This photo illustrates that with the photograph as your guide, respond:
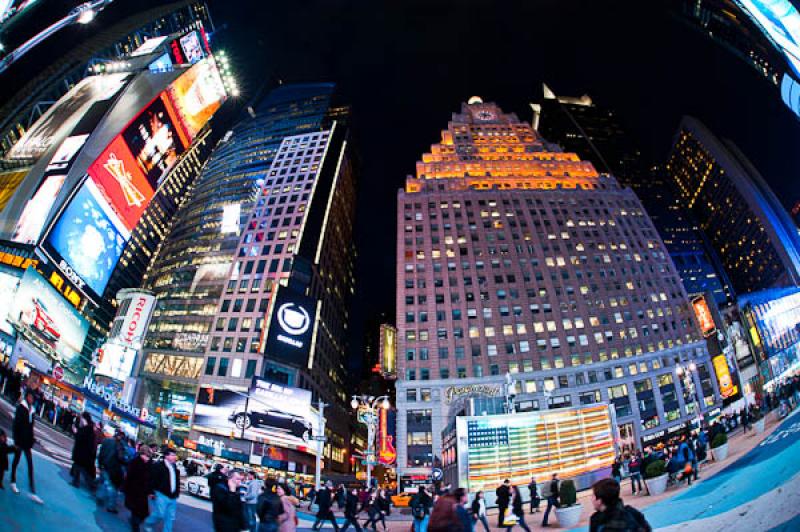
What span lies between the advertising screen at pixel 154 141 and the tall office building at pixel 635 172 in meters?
114

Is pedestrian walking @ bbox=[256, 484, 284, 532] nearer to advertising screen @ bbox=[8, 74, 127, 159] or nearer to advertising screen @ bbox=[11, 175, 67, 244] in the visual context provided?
advertising screen @ bbox=[11, 175, 67, 244]

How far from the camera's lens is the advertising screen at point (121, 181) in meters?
34.7

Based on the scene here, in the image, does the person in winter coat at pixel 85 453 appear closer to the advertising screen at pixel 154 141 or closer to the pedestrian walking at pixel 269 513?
the pedestrian walking at pixel 269 513

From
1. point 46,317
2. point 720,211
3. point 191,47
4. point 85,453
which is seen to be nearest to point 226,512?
point 85,453

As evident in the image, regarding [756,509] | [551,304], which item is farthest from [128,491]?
[551,304]

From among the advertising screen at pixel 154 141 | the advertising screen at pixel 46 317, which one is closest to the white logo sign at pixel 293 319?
the advertising screen at pixel 154 141

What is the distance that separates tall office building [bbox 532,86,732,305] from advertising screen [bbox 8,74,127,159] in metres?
120

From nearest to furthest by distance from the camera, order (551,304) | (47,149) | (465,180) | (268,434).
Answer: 1. (47,149)
2. (268,434)
3. (551,304)
4. (465,180)

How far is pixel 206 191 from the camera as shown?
102312 mm

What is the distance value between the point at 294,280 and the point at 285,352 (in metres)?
19.4

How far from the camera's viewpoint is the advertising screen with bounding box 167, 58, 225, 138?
41.8 meters

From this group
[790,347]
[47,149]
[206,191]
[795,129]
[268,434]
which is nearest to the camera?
[795,129]

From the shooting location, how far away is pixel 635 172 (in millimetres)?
155500

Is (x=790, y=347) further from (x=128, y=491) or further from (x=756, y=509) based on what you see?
(x=128, y=491)
